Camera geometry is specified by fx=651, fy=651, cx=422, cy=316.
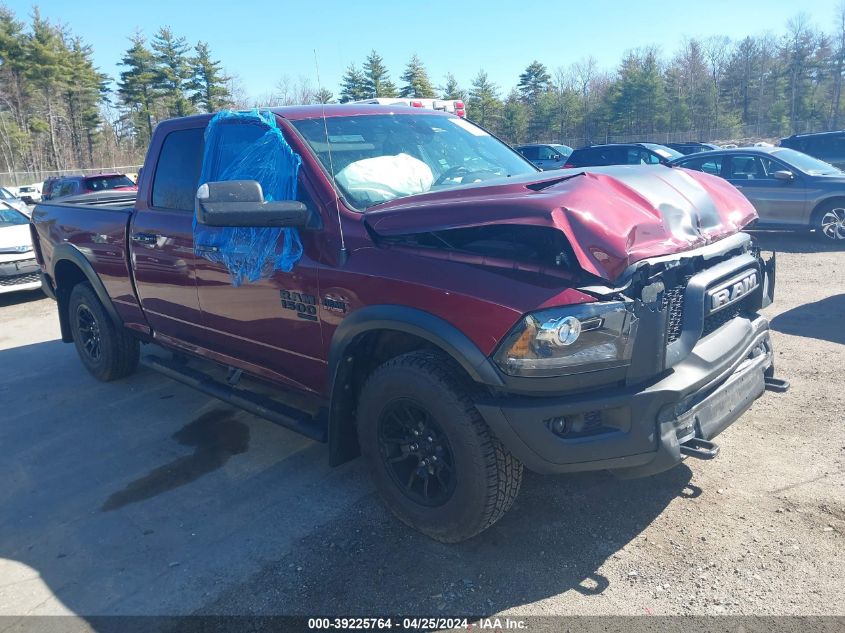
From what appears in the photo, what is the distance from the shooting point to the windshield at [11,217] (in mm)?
10657

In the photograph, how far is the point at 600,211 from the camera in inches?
108

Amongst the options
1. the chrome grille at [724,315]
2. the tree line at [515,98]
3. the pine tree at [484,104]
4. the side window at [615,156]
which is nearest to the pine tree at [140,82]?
the tree line at [515,98]

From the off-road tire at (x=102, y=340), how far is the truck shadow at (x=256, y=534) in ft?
3.50

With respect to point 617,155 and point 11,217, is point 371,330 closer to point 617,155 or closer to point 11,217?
point 11,217

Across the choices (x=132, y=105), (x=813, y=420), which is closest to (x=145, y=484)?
(x=813, y=420)

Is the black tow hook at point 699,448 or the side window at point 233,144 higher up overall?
the side window at point 233,144

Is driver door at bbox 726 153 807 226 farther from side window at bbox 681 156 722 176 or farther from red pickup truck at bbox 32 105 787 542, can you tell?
red pickup truck at bbox 32 105 787 542

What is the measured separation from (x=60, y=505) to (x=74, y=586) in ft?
3.11

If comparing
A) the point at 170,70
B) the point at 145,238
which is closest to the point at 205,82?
A: the point at 170,70

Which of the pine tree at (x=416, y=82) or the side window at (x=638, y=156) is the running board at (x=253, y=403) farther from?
the pine tree at (x=416, y=82)

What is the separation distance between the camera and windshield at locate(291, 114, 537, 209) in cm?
354

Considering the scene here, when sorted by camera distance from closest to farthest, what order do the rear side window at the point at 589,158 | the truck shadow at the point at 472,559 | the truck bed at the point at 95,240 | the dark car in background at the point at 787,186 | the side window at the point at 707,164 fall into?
the truck shadow at the point at 472,559 → the truck bed at the point at 95,240 → the dark car in background at the point at 787,186 → the side window at the point at 707,164 → the rear side window at the point at 589,158

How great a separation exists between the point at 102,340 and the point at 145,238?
1605 millimetres

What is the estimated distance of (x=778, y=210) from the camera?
10.7 m
